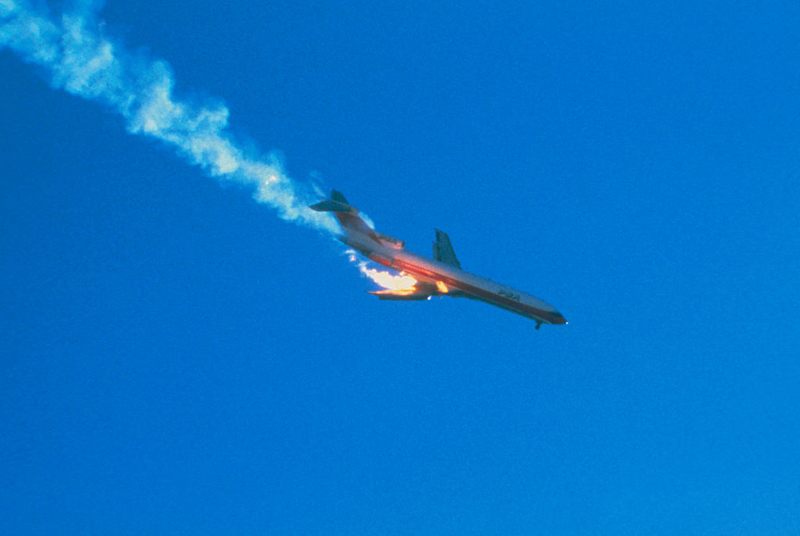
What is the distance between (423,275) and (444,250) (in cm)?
1133

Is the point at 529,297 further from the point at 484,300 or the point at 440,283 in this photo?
the point at 440,283

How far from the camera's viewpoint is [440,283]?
91.6m

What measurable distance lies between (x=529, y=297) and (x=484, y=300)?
638 centimetres

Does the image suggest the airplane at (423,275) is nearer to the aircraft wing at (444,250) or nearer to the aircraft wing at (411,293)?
the aircraft wing at (411,293)

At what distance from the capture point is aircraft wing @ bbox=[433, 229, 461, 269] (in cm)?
10081

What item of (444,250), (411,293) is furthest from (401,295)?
(444,250)

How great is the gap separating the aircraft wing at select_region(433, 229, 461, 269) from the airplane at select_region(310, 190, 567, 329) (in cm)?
585

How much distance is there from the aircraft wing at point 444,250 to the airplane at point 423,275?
5849mm

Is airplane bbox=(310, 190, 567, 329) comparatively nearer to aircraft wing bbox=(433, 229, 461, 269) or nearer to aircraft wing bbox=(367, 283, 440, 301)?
aircraft wing bbox=(367, 283, 440, 301)

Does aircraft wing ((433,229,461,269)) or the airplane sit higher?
aircraft wing ((433,229,461,269))

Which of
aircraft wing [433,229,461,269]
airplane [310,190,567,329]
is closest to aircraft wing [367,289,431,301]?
airplane [310,190,567,329]

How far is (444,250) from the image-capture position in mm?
101438

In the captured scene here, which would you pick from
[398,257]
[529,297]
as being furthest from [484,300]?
[398,257]

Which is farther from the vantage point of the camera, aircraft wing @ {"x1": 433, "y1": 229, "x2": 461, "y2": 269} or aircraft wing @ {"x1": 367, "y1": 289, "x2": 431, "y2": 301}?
aircraft wing @ {"x1": 433, "y1": 229, "x2": 461, "y2": 269}
